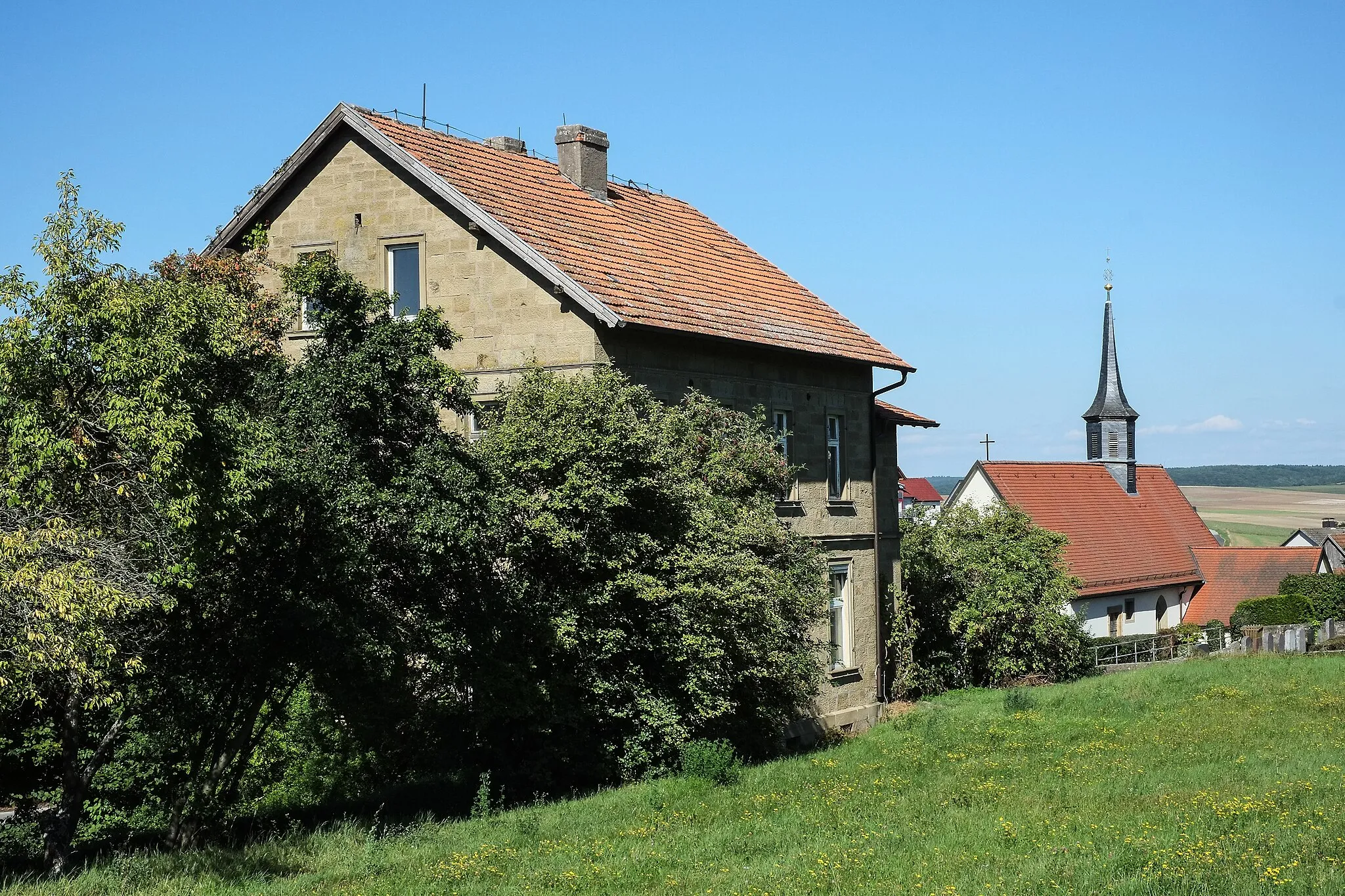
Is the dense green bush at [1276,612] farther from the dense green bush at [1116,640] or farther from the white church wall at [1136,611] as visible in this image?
the dense green bush at [1116,640]

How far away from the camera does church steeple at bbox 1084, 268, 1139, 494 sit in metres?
62.0

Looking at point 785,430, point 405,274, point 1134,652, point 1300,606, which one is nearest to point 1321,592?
point 1300,606

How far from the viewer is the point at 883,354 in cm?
2575

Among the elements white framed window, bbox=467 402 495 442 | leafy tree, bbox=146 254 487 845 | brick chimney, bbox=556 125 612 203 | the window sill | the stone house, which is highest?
brick chimney, bbox=556 125 612 203

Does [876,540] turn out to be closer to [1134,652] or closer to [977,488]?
[1134,652]

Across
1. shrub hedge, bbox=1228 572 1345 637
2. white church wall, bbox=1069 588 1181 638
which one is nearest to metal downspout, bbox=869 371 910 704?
white church wall, bbox=1069 588 1181 638

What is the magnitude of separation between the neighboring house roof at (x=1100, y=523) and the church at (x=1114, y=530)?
0.14ft

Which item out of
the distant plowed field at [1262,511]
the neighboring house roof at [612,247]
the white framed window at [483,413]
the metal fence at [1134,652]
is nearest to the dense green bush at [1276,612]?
the metal fence at [1134,652]

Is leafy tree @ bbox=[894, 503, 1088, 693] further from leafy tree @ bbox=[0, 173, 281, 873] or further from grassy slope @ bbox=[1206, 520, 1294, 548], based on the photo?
grassy slope @ bbox=[1206, 520, 1294, 548]

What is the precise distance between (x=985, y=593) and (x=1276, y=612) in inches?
871

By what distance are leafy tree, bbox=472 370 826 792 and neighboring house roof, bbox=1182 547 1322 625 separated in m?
41.8

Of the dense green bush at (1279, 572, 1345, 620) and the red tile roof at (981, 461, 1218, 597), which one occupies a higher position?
the red tile roof at (981, 461, 1218, 597)

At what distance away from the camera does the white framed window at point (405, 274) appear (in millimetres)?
20844

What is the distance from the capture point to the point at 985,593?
30.8 m
